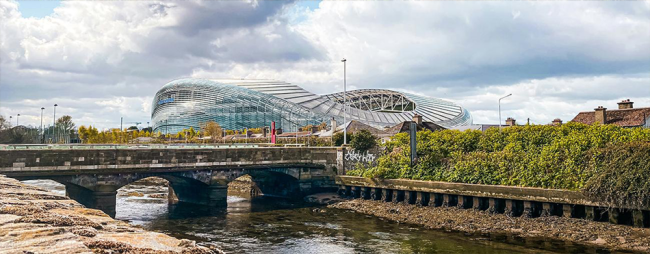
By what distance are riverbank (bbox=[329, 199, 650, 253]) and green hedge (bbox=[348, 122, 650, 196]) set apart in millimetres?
2259

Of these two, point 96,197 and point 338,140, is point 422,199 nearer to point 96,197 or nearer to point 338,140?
point 338,140

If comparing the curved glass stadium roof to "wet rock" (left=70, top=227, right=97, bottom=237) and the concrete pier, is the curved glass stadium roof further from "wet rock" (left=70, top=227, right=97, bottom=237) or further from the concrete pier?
"wet rock" (left=70, top=227, right=97, bottom=237)

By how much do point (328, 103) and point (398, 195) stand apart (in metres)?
94.1

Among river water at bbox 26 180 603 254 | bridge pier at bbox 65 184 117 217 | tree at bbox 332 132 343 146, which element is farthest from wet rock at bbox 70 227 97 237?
tree at bbox 332 132 343 146

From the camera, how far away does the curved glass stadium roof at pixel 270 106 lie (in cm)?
11912

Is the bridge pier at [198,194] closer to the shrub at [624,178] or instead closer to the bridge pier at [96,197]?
the bridge pier at [96,197]

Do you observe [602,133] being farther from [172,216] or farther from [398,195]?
[172,216]

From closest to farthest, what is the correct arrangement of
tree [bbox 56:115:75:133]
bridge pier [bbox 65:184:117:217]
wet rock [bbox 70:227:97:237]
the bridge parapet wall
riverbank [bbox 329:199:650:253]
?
wet rock [bbox 70:227:97:237] → riverbank [bbox 329:199:650:253] → the bridge parapet wall → bridge pier [bbox 65:184:117:217] → tree [bbox 56:115:75:133]

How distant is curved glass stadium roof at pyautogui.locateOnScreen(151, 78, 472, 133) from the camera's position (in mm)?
119125

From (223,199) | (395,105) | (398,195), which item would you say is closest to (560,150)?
(398,195)

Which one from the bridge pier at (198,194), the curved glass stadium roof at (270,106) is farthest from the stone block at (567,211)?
the curved glass stadium roof at (270,106)

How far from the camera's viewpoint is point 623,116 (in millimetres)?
48406

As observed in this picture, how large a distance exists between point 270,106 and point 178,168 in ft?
274

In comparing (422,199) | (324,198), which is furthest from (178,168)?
(422,199)
